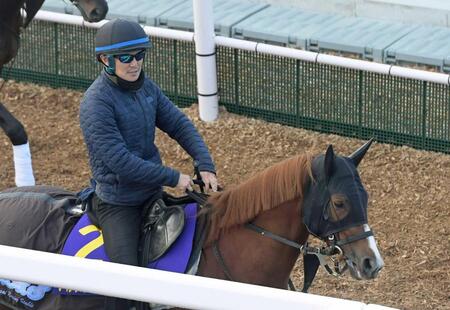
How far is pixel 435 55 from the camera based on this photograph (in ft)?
36.2

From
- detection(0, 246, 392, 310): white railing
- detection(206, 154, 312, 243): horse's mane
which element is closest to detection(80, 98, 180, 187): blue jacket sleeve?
detection(206, 154, 312, 243): horse's mane

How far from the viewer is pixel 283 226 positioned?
17.7 ft

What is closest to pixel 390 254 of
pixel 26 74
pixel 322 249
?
pixel 322 249

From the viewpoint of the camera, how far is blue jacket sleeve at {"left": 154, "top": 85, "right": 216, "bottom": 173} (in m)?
5.91

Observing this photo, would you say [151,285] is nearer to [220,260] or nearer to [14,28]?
[220,260]

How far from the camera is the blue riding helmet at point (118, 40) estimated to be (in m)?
5.48

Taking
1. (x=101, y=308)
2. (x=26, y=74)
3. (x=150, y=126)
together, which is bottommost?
(x=26, y=74)

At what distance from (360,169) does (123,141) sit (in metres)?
4.50

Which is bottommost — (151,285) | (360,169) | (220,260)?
(360,169)

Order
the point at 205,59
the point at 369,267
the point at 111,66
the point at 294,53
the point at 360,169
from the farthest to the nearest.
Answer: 1. the point at 205,59
2. the point at 294,53
3. the point at 360,169
4. the point at 111,66
5. the point at 369,267

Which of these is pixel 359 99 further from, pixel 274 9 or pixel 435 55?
pixel 274 9

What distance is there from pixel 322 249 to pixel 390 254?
311 cm

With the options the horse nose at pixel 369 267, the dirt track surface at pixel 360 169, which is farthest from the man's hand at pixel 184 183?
the dirt track surface at pixel 360 169

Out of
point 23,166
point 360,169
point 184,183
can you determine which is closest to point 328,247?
point 184,183
